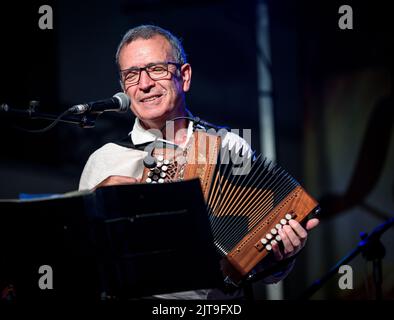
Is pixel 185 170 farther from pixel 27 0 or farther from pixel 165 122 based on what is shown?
pixel 27 0

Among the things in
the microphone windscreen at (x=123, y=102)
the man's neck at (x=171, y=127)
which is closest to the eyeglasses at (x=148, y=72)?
the man's neck at (x=171, y=127)

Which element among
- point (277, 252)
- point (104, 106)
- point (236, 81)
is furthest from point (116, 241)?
point (236, 81)

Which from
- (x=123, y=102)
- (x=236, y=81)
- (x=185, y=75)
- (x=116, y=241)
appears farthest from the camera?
(x=236, y=81)

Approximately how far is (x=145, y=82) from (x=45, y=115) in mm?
771

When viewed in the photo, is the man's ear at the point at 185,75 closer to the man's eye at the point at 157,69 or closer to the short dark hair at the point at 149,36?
the short dark hair at the point at 149,36

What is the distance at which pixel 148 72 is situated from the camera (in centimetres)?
308

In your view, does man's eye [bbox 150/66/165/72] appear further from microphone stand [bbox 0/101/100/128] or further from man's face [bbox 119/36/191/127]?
microphone stand [bbox 0/101/100/128]

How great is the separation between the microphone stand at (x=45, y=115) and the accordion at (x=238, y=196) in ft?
1.29

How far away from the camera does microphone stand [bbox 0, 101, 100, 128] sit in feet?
7.64

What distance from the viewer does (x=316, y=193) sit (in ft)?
17.6

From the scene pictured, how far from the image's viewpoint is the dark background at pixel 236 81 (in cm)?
504

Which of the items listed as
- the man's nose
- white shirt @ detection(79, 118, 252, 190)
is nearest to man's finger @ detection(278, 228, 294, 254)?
white shirt @ detection(79, 118, 252, 190)

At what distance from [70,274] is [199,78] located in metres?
3.47

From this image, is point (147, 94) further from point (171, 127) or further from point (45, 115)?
point (45, 115)
